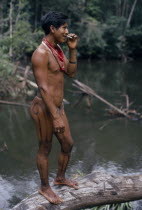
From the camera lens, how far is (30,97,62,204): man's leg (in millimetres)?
4793

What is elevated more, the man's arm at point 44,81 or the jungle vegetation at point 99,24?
the man's arm at point 44,81

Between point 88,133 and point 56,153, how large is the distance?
72.7 inches

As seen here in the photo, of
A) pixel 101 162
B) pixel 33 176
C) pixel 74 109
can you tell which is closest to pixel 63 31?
pixel 33 176

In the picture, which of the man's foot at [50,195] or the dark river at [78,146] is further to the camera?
the dark river at [78,146]

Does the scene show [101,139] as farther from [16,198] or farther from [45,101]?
[45,101]

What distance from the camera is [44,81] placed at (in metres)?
4.62

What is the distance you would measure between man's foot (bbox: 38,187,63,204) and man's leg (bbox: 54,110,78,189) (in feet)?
1.04

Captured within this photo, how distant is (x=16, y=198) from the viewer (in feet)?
23.6

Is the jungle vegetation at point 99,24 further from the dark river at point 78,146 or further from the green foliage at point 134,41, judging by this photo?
the dark river at point 78,146

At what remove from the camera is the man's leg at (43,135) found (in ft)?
15.7

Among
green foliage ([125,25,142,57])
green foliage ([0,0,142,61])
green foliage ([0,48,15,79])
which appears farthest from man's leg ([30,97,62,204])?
green foliage ([125,25,142,57])

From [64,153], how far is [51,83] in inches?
38.9

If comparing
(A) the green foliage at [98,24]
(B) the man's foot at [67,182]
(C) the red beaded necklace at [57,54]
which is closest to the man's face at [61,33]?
(C) the red beaded necklace at [57,54]

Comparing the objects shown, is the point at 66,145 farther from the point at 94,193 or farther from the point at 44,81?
the point at 44,81
